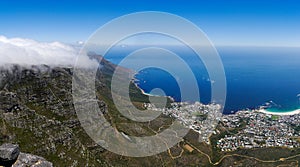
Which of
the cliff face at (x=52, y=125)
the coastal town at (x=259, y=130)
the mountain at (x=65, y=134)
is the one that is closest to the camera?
the cliff face at (x=52, y=125)

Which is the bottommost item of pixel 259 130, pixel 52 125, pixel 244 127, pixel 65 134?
pixel 244 127

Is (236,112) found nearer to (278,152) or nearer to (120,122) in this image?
(278,152)

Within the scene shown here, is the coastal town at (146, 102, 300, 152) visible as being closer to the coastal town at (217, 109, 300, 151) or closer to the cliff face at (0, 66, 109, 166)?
the coastal town at (217, 109, 300, 151)

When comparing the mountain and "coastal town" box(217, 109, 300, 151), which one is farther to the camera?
"coastal town" box(217, 109, 300, 151)

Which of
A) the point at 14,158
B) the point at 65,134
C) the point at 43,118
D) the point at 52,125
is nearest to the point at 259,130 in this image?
the point at 65,134

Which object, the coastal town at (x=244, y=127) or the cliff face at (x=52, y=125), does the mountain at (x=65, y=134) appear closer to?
the cliff face at (x=52, y=125)

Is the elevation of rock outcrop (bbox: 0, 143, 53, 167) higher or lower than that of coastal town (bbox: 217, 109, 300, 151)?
higher

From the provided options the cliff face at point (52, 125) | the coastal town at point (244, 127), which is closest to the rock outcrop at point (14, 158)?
the cliff face at point (52, 125)

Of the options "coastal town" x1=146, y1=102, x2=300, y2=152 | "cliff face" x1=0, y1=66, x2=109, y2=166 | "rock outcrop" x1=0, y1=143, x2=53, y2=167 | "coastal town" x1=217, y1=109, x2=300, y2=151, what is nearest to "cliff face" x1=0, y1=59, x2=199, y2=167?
"cliff face" x1=0, y1=66, x2=109, y2=166

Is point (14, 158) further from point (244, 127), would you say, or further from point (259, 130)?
point (244, 127)
